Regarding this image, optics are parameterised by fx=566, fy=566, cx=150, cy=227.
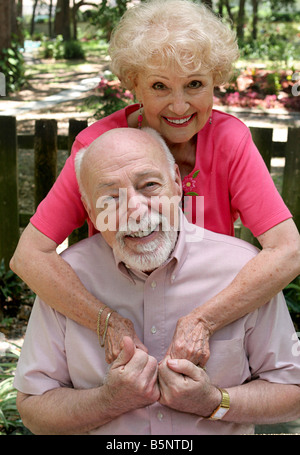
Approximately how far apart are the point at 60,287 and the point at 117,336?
30 cm

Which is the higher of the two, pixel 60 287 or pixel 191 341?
pixel 60 287

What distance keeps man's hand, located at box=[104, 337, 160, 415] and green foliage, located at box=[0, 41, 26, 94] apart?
11.1 m

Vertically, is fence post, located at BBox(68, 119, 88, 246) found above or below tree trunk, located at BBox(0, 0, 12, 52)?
below

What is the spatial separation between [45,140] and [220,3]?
20439 millimetres

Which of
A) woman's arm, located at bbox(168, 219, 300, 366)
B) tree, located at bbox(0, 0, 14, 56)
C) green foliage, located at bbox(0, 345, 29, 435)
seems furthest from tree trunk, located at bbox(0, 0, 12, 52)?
woman's arm, located at bbox(168, 219, 300, 366)

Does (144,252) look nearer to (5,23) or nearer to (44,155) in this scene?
(44,155)

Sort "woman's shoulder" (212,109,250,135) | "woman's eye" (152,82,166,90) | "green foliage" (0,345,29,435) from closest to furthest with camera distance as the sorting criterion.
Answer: "woman's eye" (152,82,166,90) < "woman's shoulder" (212,109,250,135) < "green foliage" (0,345,29,435)

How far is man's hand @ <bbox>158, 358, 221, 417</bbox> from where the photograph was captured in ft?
6.20

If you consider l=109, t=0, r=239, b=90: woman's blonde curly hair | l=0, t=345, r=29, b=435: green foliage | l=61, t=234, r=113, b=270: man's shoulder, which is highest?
l=109, t=0, r=239, b=90: woman's blonde curly hair

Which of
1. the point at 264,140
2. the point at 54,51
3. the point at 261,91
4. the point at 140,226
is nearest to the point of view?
the point at 140,226

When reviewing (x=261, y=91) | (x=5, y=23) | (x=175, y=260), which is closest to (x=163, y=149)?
(x=175, y=260)

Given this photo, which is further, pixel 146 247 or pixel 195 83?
pixel 195 83

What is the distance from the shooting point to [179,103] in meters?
2.26

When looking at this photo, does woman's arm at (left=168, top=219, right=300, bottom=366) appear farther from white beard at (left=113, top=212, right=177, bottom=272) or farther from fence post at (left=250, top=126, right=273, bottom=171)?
fence post at (left=250, top=126, right=273, bottom=171)
